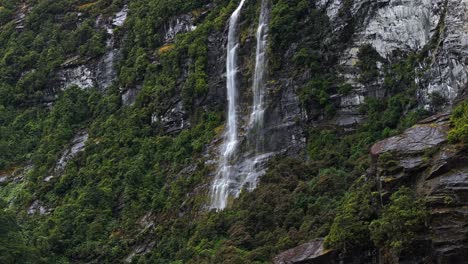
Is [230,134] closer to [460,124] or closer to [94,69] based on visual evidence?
[94,69]

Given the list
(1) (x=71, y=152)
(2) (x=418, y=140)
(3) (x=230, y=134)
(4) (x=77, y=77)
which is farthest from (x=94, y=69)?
(2) (x=418, y=140)

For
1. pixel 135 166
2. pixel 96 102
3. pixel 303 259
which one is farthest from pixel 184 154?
pixel 303 259

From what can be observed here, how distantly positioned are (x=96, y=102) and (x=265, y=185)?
25.0 metres

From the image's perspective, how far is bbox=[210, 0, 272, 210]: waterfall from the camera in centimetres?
5150

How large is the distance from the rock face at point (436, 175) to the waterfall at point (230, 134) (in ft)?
55.7

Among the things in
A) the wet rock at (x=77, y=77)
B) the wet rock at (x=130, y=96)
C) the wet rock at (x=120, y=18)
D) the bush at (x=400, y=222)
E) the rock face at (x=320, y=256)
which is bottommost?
the rock face at (x=320, y=256)

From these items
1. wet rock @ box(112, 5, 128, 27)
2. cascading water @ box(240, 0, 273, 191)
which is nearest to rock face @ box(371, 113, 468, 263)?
cascading water @ box(240, 0, 273, 191)

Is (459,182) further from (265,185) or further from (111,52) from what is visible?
(111,52)

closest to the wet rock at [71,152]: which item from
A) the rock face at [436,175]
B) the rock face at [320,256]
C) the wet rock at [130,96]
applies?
the wet rock at [130,96]

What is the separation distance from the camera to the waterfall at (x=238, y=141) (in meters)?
51.5

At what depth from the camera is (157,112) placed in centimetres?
6172

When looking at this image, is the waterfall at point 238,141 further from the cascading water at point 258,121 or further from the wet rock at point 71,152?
the wet rock at point 71,152

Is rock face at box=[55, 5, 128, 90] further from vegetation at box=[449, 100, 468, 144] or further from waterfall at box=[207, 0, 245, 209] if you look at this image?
vegetation at box=[449, 100, 468, 144]

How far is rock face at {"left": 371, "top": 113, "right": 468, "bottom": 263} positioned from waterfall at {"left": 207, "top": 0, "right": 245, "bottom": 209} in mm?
16983
